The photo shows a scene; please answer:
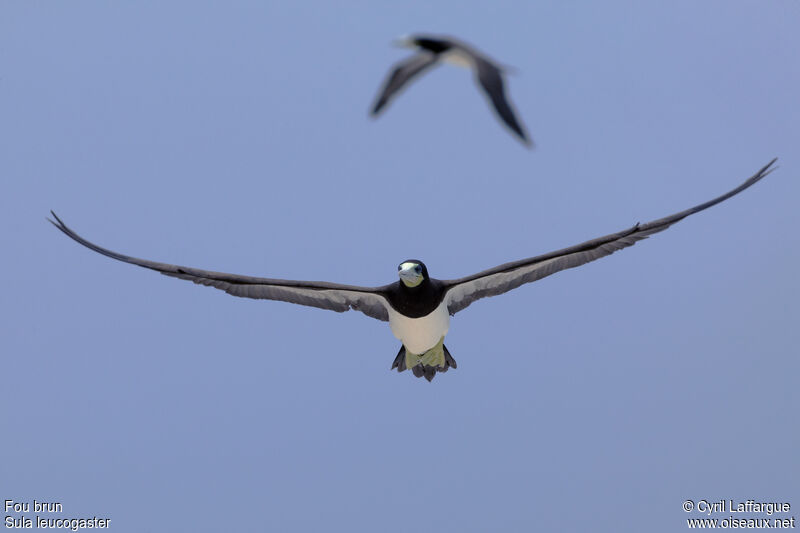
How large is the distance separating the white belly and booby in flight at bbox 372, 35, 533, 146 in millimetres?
5712

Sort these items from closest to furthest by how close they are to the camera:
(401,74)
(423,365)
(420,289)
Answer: (401,74) → (420,289) → (423,365)

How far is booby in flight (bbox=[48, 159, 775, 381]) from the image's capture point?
13352mm

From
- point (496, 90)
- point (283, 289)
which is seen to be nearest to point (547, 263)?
point (283, 289)

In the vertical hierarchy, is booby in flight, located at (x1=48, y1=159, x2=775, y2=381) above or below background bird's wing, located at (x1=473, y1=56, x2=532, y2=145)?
above

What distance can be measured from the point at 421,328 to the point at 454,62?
634 centimetres

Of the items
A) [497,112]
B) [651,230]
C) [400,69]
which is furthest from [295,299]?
[497,112]

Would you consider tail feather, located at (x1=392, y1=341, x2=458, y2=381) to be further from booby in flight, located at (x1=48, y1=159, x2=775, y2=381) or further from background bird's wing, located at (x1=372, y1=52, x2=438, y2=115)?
background bird's wing, located at (x1=372, y1=52, x2=438, y2=115)

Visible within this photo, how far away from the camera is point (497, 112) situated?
7383 mm

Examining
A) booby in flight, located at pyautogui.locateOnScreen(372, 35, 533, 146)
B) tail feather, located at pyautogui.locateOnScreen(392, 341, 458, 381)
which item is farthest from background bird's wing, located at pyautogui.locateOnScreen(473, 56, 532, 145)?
tail feather, located at pyautogui.locateOnScreen(392, 341, 458, 381)

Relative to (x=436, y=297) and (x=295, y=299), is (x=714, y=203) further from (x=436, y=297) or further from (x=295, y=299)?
(x=295, y=299)

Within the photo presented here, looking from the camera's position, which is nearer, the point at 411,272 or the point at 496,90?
the point at 496,90

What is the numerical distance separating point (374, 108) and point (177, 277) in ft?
21.3

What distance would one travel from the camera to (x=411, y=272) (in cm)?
1317

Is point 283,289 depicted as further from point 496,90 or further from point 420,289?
point 496,90
